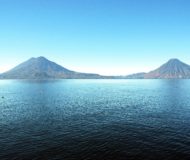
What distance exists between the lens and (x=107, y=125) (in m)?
61.2

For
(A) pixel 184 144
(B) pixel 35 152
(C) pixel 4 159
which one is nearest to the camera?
(C) pixel 4 159

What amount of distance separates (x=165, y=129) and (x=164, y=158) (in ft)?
62.1

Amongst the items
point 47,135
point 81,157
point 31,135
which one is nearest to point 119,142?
point 81,157

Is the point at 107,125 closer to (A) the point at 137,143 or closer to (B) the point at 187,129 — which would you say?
(A) the point at 137,143

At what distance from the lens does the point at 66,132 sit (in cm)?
5459

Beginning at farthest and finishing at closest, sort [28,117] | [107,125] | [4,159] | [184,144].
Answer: [28,117] → [107,125] → [184,144] → [4,159]

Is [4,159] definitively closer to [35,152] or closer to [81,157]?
[35,152]

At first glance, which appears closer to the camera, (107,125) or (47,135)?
(47,135)

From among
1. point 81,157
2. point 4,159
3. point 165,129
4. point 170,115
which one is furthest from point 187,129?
point 4,159

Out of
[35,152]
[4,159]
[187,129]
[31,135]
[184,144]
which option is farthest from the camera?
[187,129]

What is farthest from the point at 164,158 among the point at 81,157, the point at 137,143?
the point at 81,157

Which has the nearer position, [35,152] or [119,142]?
[35,152]

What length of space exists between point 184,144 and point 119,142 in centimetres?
1404

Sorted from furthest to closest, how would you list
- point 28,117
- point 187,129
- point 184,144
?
point 28,117 → point 187,129 → point 184,144
